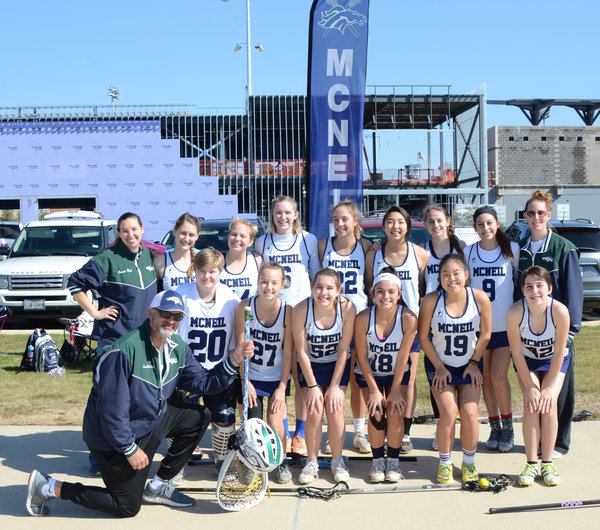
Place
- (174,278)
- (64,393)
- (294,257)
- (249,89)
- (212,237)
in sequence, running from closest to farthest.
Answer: (174,278) < (294,257) < (64,393) < (212,237) < (249,89)

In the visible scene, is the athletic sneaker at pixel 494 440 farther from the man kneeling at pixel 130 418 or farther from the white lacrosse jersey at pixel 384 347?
the man kneeling at pixel 130 418

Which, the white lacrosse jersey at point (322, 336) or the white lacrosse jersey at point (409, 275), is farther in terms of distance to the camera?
the white lacrosse jersey at point (409, 275)

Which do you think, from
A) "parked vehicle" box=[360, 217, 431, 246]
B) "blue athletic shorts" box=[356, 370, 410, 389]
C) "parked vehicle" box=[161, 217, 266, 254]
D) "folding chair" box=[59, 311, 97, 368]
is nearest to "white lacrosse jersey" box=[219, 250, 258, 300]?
"blue athletic shorts" box=[356, 370, 410, 389]

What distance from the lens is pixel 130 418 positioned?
4.30m

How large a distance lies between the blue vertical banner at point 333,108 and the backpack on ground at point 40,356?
3492 millimetres

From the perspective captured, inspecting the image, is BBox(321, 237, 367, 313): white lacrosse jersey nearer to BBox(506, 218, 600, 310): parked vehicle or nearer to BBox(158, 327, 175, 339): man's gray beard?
BBox(158, 327, 175, 339): man's gray beard

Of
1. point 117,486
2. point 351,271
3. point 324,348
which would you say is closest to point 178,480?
point 117,486

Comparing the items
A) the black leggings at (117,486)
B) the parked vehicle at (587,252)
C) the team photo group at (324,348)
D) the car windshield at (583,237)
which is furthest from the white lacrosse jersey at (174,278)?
the car windshield at (583,237)

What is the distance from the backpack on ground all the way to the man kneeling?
14.5ft

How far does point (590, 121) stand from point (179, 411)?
56.8 metres

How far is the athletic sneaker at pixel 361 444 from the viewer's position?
5.57 meters

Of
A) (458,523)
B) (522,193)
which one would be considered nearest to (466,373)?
(458,523)

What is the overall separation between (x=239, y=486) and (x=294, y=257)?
1.93 meters

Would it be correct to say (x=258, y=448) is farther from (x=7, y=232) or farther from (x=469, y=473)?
(x=7, y=232)
